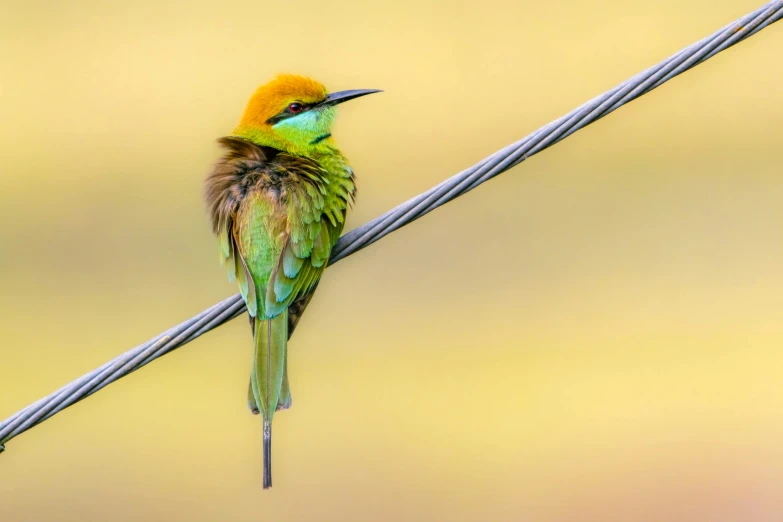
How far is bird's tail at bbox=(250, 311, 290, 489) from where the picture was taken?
7.40 feet

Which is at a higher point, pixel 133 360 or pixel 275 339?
pixel 275 339

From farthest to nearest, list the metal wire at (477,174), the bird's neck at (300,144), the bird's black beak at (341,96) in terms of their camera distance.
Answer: the bird's black beak at (341,96) → the bird's neck at (300,144) → the metal wire at (477,174)

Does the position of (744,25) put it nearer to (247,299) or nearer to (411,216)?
(411,216)

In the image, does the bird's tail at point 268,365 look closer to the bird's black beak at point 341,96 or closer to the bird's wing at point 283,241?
the bird's wing at point 283,241

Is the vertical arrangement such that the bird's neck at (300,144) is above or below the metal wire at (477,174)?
above

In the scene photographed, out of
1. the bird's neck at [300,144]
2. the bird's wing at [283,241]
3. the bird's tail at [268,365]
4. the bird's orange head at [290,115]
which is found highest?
the bird's orange head at [290,115]

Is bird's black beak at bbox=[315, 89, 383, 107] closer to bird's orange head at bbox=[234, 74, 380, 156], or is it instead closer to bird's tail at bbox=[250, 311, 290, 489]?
bird's orange head at bbox=[234, 74, 380, 156]

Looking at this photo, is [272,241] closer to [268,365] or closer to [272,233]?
[272,233]

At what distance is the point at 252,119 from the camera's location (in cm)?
283

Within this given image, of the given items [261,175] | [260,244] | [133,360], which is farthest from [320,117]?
[133,360]

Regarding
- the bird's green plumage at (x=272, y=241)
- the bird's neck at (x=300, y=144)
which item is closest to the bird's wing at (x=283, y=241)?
the bird's green plumage at (x=272, y=241)

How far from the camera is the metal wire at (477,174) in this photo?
171cm

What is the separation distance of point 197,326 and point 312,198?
64 cm

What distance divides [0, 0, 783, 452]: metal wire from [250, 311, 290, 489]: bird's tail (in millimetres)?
318
